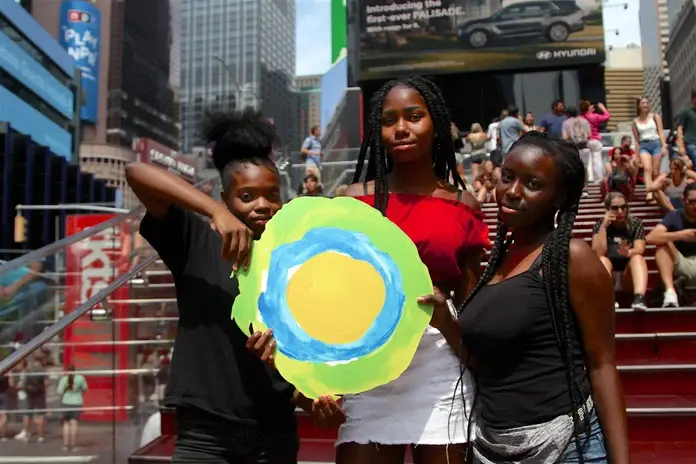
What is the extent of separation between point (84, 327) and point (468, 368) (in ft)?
9.21

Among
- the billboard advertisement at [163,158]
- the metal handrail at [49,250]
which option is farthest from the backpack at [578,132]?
the billboard advertisement at [163,158]

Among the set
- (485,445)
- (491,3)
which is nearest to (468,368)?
(485,445)

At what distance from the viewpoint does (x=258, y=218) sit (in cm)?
182

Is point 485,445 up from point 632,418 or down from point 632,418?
up

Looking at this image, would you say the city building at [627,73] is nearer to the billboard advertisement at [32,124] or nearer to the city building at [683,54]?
the billboard advertisement at [32,124]

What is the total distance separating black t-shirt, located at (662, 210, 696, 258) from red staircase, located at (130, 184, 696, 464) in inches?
16.1

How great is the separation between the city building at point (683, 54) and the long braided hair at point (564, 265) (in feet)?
293

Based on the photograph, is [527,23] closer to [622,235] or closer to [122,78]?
[622,235]

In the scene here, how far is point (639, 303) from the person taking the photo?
480 cm

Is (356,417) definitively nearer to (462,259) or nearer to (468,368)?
(468,368)

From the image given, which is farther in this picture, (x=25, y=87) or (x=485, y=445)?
(x=25, y=87)

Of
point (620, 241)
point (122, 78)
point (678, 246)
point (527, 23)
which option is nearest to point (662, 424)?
point (620, 241)

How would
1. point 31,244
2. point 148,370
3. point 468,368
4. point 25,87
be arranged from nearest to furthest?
point 468,368 → point 148,370 → point 31,244 → point 25,87

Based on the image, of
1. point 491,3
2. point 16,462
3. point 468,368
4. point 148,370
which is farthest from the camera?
point 491,3
